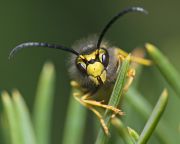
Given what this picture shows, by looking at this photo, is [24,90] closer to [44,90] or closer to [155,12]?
[155,12]

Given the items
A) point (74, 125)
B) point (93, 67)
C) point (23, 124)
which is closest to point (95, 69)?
point (93, 67)

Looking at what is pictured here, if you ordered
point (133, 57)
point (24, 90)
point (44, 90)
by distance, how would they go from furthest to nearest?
1. point (24, 90)
2. point (133, 57)
3. point (44, 90)

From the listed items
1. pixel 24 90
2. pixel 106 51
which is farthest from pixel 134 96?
pixel 24 90

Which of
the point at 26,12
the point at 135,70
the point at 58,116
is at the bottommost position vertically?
the point at 58,116

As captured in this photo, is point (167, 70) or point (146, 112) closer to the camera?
point (167, 70)

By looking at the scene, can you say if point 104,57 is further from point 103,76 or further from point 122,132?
point 122,132

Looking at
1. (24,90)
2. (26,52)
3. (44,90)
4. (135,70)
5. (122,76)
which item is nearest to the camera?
(122,76)

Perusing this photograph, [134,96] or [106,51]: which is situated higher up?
[106,51]
